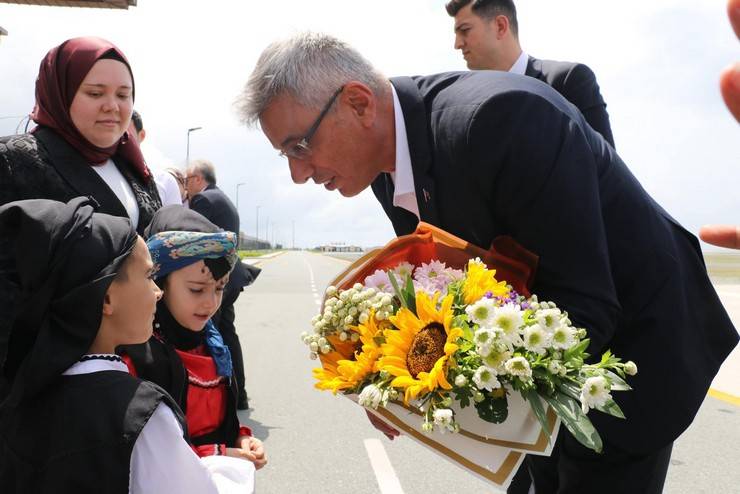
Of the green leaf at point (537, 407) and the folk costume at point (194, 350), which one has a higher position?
the green leaf at point (537, 407)

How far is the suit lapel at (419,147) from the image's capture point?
6.20ft

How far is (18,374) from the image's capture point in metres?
1.70

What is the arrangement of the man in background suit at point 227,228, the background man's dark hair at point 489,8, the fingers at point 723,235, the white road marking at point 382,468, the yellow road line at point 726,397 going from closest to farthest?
the fingers at point 723,235, the background man's dark hair at point 489,8, the white road marking at point 382,468, the man in background suit at point 227,228, the yellow road line at point 726,397

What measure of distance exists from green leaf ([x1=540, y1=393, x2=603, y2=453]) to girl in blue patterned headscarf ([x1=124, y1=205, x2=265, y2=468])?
1520mm

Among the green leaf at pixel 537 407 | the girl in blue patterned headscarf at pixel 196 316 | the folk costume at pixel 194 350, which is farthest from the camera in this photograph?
the girl in blue patterned headscarf at pixel 196 316

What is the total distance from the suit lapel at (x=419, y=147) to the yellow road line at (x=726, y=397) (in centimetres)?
565

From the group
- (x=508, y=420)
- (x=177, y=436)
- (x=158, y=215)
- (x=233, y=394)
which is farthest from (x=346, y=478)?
(x=508, y=420)

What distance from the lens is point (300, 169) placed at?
7.63ft

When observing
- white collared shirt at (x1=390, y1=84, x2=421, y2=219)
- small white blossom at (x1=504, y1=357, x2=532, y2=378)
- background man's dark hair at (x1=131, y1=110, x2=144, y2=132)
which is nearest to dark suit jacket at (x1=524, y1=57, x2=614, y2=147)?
white collared shirt at (x1=390, y1=84, x2=421, y2=219)

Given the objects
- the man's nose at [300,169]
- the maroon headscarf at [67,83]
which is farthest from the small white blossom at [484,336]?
the maroon headscarf at [67,83]

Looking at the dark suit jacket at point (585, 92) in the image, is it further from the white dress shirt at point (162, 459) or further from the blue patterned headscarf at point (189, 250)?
the white dress shirt at point (162, 459)

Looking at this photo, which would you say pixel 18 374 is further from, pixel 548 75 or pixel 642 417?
pixel 548 75

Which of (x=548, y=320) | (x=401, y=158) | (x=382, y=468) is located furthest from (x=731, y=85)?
(x=382, y=468)

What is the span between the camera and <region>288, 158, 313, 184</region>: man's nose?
2.31 meters
